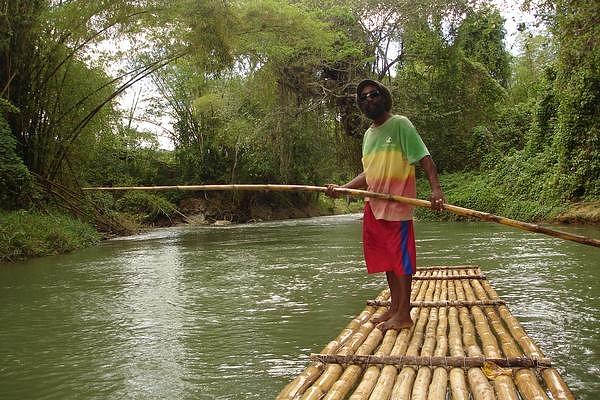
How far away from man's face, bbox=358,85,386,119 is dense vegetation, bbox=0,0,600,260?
13.8ft

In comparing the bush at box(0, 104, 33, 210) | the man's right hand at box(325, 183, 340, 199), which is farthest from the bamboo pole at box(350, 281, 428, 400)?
the bush at box(0, 104, 33, 210)

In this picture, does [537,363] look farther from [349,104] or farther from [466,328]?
[349,104]

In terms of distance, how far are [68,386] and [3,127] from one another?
7767 mm

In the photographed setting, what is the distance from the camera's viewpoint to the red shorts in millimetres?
3080

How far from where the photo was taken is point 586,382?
2586 millimetres

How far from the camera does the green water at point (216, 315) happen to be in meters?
2.87

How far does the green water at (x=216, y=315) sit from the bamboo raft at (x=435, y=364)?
33 centimetres

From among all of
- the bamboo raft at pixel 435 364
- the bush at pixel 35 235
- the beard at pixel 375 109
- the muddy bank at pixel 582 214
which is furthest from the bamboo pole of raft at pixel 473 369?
the muddy bank at pixel 582 214

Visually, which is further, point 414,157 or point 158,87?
point 158,87

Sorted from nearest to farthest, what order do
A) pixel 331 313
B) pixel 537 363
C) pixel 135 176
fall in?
pixel 537 363, pixel 331 313, pixel 135 176

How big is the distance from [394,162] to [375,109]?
325mm

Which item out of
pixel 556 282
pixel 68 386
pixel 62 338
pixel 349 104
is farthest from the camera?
pixel 349 104

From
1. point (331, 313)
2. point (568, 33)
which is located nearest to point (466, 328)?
point (331, 313)

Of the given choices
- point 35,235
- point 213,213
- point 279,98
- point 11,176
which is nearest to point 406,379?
point 35,235
